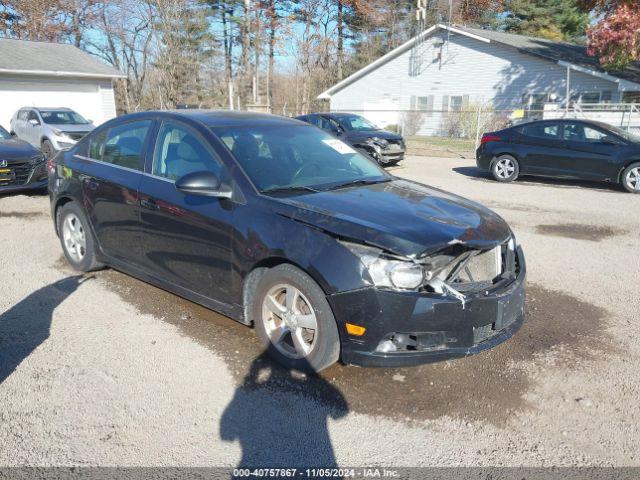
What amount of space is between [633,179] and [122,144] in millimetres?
10398

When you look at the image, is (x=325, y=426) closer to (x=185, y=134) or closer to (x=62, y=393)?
(x=62, y=393)

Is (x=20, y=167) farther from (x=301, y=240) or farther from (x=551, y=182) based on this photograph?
(x=551, y=182)

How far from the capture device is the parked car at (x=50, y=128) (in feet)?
52.9

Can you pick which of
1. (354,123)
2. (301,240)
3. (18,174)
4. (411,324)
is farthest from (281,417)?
(354,123)

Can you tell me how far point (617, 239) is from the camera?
7.26 meters

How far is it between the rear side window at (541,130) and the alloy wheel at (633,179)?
1.74 meters

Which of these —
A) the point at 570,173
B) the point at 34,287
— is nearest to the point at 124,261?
the point at 34,287

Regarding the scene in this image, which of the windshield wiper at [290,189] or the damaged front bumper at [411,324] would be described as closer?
the damaged front bumper at [411,324]

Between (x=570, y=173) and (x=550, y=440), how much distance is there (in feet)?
33.5

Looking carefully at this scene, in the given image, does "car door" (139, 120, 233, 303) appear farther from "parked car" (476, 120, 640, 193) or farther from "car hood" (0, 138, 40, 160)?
"parked car" (476, 120, 640, 193)

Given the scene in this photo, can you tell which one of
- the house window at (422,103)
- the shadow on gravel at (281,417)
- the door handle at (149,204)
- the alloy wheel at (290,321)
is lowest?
the shadow on gravel at (281,417)

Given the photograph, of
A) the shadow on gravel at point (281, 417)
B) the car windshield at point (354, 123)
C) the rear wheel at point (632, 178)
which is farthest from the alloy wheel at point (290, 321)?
the car windshield at point (354, 123)

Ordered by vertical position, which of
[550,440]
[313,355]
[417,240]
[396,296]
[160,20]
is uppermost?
[160,20]

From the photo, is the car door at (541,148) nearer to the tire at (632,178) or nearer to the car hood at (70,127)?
the tire at (632,178)
